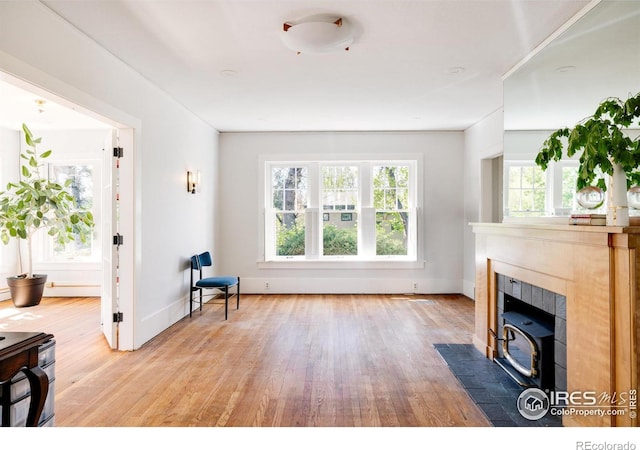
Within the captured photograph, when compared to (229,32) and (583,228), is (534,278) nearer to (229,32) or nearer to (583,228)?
(583,228)

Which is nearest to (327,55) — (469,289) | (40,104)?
(40,104)

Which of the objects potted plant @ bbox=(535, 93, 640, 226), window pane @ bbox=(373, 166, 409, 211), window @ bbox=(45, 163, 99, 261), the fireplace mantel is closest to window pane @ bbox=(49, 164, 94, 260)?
window @ bbox=(45, 163, 99, 261)

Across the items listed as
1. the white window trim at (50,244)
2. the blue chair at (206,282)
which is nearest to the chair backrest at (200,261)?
the blue chair at (206,282)

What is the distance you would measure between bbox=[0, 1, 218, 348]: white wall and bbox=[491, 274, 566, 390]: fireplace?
3.44m

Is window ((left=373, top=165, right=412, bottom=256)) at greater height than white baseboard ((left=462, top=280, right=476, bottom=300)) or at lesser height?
Result: greater

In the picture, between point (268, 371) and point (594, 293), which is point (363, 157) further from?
point (594, 293)

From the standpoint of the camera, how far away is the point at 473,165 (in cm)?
558

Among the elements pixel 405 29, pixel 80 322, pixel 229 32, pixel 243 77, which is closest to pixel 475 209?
pixel 405 29

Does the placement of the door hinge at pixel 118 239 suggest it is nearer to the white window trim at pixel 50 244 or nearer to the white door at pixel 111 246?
the white door at pixel 111 246

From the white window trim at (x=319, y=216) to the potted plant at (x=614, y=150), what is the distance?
12.4ft

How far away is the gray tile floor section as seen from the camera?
225cm

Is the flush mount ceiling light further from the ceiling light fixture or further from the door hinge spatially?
the ceiling light fixture

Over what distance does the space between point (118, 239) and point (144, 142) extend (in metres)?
1.03

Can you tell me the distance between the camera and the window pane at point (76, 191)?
20.0 ft
